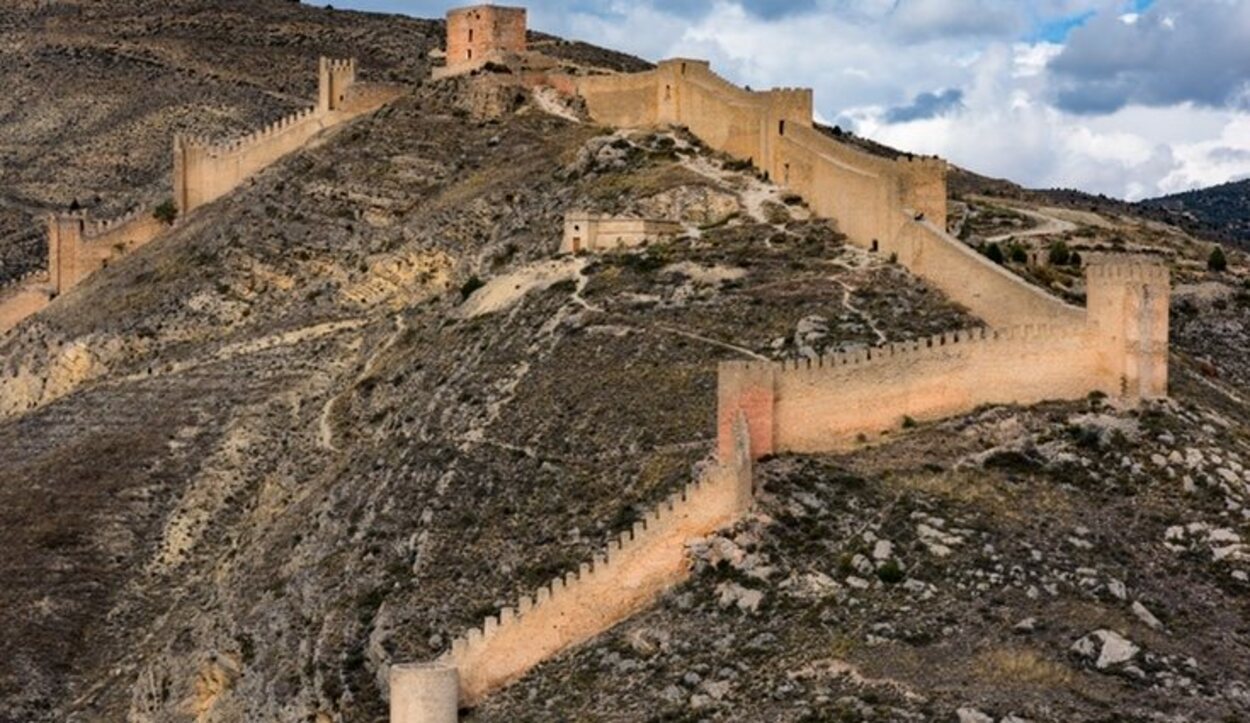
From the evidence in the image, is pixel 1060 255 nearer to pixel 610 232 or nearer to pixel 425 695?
pixel 610 232

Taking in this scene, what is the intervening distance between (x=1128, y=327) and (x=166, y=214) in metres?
37.3

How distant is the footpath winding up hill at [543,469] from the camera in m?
40.1

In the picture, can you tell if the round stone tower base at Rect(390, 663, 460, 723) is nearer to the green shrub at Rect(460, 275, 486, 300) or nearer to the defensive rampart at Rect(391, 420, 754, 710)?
the defensive rampart at Rect(391, 420, 754, 710)

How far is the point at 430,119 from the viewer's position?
7294 centimetres

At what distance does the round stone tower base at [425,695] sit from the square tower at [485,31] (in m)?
35.2

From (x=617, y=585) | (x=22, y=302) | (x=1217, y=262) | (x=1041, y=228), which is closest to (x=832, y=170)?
(x=1041, y=228)

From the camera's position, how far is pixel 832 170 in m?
58.7

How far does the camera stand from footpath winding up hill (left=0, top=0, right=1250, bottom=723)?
131ft

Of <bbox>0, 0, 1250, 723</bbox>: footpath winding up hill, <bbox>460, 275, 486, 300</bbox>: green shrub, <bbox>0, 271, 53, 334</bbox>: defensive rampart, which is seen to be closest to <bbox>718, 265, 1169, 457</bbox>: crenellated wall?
<bbox>0, 0, 1250, 723</bbox>: footpath winding up hill

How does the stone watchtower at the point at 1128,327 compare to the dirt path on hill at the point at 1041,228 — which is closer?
the stone watchtower at the point at 1128,327

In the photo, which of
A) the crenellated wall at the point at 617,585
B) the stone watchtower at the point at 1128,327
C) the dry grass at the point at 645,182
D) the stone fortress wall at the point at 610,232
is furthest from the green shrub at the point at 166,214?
the stone watchtower at the point at 1128,327

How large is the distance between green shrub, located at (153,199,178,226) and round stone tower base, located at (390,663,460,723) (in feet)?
120

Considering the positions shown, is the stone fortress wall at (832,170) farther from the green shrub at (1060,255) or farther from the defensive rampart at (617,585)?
the defensive rampart at (617,585)

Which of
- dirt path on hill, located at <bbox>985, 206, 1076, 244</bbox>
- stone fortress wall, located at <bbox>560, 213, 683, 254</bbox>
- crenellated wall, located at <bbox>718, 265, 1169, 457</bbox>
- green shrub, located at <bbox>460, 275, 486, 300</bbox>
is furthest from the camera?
dirt path on hill, located at <bbox>985, 206, 1076, 244</bbox>
